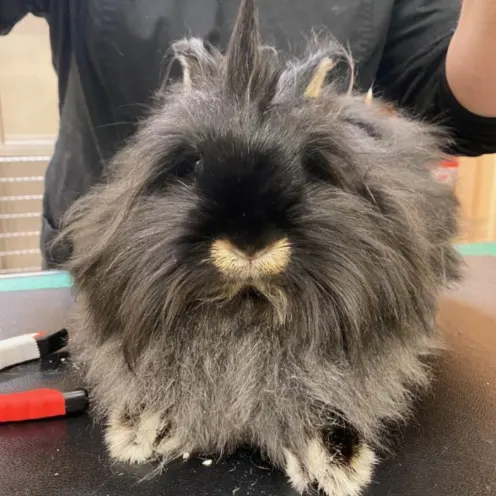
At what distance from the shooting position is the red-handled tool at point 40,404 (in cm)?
69

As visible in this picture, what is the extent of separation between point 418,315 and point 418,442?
0.15m

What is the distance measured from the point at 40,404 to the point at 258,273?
34 centimetres

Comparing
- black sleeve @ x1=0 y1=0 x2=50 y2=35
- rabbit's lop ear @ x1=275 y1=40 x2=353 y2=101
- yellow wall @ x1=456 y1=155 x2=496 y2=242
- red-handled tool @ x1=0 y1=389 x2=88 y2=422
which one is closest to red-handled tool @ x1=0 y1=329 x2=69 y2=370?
red-handled tool @ x1=0 y1=389 x2=88 y2=422

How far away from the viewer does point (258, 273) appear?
508 millimetres

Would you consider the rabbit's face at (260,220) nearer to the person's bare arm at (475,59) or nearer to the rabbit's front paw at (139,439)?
the rabbit's front paw at (139,439)

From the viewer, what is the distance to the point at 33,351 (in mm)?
836

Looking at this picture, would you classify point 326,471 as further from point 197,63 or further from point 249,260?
→ point 197,63

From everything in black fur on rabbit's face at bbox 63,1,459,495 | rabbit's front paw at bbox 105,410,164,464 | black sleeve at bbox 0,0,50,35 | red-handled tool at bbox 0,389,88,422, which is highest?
black sleeve at bbox 0,0,50,35

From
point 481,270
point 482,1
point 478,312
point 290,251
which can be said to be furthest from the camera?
point 481,270

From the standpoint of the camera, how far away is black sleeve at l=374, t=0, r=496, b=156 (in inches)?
39.1

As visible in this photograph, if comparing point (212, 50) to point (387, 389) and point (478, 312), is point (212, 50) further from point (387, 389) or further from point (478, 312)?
point (478, 312)

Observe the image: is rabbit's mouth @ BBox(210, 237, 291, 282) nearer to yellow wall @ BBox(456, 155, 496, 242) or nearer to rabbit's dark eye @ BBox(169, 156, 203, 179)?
rabbit's dark eye @ BBox(169, 156, 203, 179)

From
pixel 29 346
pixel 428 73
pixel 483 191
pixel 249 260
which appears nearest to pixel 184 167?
pixel 249 260

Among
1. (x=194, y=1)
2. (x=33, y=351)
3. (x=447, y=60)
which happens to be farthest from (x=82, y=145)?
(x=447, y=60)
